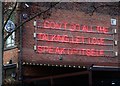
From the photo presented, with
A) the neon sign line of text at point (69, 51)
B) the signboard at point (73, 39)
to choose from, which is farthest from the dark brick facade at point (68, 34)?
the neon sign line of text at point (69, 51)

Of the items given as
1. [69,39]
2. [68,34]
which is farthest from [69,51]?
[68,34]

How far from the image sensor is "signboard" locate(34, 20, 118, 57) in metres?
28.5

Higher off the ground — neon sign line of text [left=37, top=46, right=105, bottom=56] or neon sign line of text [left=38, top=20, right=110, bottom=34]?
neon sign line of text [left=38, top=20, right=110, bottom=34]

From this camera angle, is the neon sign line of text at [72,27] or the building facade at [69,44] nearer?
the building facade at [69,44]

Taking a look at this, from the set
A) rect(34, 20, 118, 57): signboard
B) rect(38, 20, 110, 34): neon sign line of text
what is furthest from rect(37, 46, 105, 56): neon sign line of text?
rect(38, 20, 110, 34): neon sign line of text

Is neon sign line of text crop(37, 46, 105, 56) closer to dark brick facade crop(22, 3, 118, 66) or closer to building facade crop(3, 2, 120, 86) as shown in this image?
building facade crop(3, 2, 120, 86)

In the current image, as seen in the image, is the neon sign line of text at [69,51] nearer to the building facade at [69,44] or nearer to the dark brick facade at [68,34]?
the building facade at [69,44]

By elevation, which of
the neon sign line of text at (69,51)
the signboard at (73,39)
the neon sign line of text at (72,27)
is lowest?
the neon sign line of text at (69,51)

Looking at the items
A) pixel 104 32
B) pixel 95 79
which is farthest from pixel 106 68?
pixel 104 32

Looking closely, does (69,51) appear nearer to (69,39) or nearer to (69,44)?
(69,44)

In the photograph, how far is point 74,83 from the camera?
2967 centimetres

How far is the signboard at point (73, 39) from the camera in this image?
28.5 m

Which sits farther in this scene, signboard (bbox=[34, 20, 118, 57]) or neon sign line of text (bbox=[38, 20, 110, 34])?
neon sign line of text (bbox=[38, 20, 110, 34])

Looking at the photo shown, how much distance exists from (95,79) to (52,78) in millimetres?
3309
